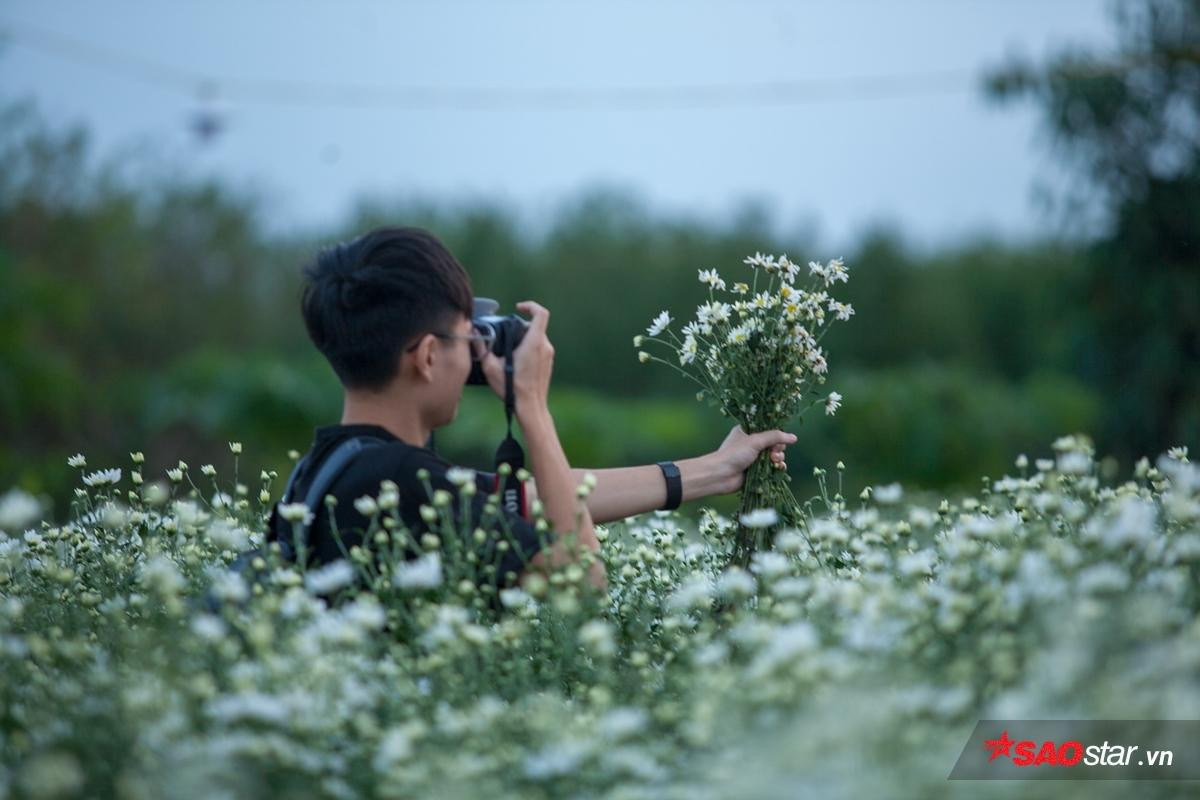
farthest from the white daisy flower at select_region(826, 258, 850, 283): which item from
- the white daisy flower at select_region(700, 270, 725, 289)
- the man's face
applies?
the man's face

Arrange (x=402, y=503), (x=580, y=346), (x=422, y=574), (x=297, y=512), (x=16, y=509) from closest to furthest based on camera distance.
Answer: (x=422, y=574)
(x=16, y=509)
(x=297, y=512)
(x=402, y=503)
(x=580, y=346)

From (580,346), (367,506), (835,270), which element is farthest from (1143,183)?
(367,506)

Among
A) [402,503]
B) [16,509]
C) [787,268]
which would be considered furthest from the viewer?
[787,268]

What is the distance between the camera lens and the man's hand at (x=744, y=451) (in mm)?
3391

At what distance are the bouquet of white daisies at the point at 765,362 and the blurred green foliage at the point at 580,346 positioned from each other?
8662 mm

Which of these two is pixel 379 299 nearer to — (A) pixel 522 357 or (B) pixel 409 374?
(B) pixel 409 374

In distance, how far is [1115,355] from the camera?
551 inches

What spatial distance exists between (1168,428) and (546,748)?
1266 centimetres

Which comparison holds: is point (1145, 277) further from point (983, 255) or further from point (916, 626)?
point (916, 626)

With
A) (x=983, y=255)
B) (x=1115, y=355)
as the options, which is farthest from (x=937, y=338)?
(x=1115, y=355)

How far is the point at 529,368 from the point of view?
9.89 ft

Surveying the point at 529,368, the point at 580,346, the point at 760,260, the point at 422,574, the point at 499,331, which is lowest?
the point at 422,574

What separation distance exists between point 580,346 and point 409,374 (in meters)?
16.2

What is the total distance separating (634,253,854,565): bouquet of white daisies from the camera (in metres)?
3.39
